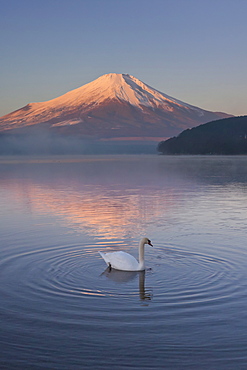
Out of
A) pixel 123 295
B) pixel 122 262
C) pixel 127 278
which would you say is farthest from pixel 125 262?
pixel 123 295

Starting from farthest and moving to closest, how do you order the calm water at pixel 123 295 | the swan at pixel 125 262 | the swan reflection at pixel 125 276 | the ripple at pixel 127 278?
the swan at pixel 125 262
the swan reflection at pixel 125 276
the ripple at pixel 127 278
the calm water at pixel 123 295

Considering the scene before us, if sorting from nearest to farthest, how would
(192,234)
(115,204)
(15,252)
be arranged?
(15,252)
(192,234)
(115,204)

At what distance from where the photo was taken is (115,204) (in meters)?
29.3

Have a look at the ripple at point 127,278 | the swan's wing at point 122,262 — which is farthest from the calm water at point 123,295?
the swan's wing at point 122,262

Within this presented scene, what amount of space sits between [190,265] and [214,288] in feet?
7.76

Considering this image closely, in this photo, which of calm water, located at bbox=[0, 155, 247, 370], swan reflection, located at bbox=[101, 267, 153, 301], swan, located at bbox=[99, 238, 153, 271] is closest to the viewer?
calm water, located at bbox=[0, 155, 247, 370]

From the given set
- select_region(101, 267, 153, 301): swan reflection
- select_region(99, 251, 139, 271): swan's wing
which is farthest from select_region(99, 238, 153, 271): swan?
select_region(101, 267, 153, 301): swan reflection

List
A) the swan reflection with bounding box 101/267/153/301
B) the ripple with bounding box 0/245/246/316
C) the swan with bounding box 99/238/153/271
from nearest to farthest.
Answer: the ripple with bounding box 0/245/246/316, the swan reflection with bounding box 101/267/153/301, the swan with bounding box 99/238/153/271

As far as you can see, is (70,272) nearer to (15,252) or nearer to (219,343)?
(15,252)

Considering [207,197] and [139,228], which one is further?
[207,197]

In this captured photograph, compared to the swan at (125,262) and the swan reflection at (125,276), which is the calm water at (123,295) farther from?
the swan at (125,262)

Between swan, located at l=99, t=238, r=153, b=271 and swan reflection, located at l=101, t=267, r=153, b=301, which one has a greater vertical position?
swan, located at l=99, t=238, r=153, b=271

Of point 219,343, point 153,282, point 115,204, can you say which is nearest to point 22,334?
Answer: point 219,343

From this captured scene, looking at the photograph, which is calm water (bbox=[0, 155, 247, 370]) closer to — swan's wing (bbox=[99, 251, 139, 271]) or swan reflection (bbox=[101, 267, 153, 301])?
swan reflection (bbox=[101, 267, 153, 301])
